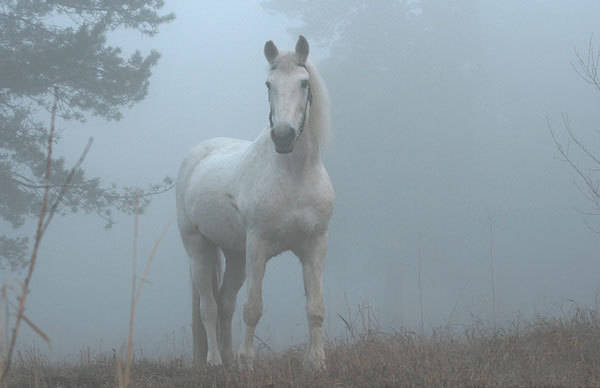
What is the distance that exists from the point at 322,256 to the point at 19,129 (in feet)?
40.7

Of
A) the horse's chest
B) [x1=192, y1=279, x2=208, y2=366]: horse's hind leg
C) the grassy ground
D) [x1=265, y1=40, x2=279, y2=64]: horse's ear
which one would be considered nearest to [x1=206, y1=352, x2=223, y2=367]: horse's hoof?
the grassy ground

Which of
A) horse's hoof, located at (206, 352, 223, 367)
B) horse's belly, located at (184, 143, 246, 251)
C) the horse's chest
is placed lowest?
horse's hoof, located at (206, 352, 223, 367)

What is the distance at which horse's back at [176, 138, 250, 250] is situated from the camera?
552cm

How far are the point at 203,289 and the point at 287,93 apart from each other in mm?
2769

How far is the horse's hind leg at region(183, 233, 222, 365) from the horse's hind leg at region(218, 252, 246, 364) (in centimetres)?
15

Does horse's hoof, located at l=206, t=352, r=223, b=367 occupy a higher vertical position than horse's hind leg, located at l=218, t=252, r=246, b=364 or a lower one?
lower

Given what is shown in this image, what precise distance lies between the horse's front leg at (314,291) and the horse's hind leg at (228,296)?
1637mm

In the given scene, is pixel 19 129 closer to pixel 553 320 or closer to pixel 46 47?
pixel 46 47

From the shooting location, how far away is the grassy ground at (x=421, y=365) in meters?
3.67

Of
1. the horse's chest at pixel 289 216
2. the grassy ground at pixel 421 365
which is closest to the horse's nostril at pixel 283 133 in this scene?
the horse's chest at pixel 289 216

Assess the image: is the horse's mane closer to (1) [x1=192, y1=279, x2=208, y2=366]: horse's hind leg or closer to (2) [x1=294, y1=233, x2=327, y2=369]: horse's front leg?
(2) [x1=294, y1=233, x2=327, y2=369]: horse's front leg

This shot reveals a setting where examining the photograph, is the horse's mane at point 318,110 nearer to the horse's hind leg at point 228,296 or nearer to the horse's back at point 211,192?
the horse's back at point 211,192

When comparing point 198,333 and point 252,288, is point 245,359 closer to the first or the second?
point 252,288

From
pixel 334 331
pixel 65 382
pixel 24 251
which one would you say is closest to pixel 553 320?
pixel 334 331
